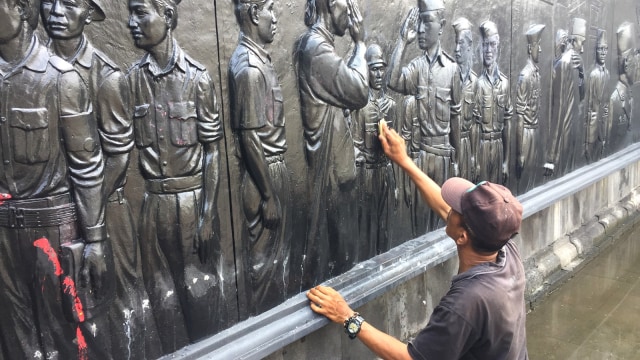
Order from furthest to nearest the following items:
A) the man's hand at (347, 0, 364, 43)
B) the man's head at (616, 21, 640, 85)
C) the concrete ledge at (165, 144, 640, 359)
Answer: the man's head at (616, 21, 640, 85)
the man's hand at (347, 0, 364, 43)
the concrete ledge at (165, 144, 640, 359)

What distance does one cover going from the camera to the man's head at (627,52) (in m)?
7.63

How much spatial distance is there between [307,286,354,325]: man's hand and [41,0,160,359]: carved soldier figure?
980mm

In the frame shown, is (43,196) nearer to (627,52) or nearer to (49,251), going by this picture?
(49,251)

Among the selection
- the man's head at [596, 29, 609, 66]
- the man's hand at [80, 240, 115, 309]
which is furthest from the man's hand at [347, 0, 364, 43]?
the man's head at [596, 29, 609, 66]

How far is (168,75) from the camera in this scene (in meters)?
2.49

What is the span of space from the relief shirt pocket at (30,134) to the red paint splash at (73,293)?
0.52 meters

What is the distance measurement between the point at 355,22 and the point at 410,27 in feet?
2.20

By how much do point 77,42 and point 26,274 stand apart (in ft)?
3.18

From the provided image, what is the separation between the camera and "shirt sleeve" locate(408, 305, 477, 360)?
2062mm

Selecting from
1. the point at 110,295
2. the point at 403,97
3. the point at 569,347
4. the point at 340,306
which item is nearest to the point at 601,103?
the point at 569,347

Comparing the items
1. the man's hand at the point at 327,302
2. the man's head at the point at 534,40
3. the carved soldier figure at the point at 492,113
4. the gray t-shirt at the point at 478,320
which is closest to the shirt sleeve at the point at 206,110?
the man's hand at the point at 327,302

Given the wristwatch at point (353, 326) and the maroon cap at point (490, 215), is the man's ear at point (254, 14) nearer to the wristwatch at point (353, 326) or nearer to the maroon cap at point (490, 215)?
the maroon cap at point (490, 215)

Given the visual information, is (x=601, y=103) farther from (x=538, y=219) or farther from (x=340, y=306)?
(x=340, y=306)

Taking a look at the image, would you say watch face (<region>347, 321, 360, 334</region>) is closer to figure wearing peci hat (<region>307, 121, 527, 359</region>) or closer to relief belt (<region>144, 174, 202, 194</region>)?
figure wearing peci hat (<region>307, 121, 527, 359</region>)
